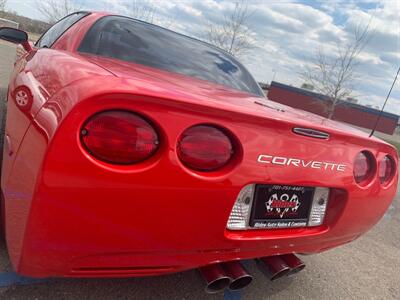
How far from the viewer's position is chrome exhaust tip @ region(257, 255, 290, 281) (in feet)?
6.93

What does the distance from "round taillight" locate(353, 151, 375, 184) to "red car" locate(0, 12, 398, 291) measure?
4 cm

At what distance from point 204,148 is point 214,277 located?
0.67 m

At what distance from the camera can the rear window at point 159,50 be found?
8.35 feet

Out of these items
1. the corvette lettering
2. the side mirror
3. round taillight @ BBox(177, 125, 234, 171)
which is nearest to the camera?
round taillight @ BBox(177, 125, 234, 171)

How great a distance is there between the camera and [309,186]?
6.28 feet

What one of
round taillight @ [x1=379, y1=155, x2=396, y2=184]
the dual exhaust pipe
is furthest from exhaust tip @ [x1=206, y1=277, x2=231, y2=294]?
round taillight @ [x1=379, y1=155, x2=396, y2=184]

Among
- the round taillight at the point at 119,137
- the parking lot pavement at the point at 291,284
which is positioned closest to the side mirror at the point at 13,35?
the parking lot pavement at the point at 291,284

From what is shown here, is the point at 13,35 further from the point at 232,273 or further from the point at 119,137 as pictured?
the point at 232,273

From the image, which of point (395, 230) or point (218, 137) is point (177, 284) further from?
point (395, 230)

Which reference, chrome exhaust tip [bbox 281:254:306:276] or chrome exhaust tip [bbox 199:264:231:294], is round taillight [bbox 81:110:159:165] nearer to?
chrome exhaust tip [bbox 199:264:231:294]

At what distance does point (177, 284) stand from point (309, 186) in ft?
3.33

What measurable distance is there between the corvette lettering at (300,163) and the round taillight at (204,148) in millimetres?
166

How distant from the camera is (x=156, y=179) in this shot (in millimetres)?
1438

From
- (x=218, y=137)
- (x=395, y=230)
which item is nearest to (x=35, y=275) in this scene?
(x=218, y=137)
